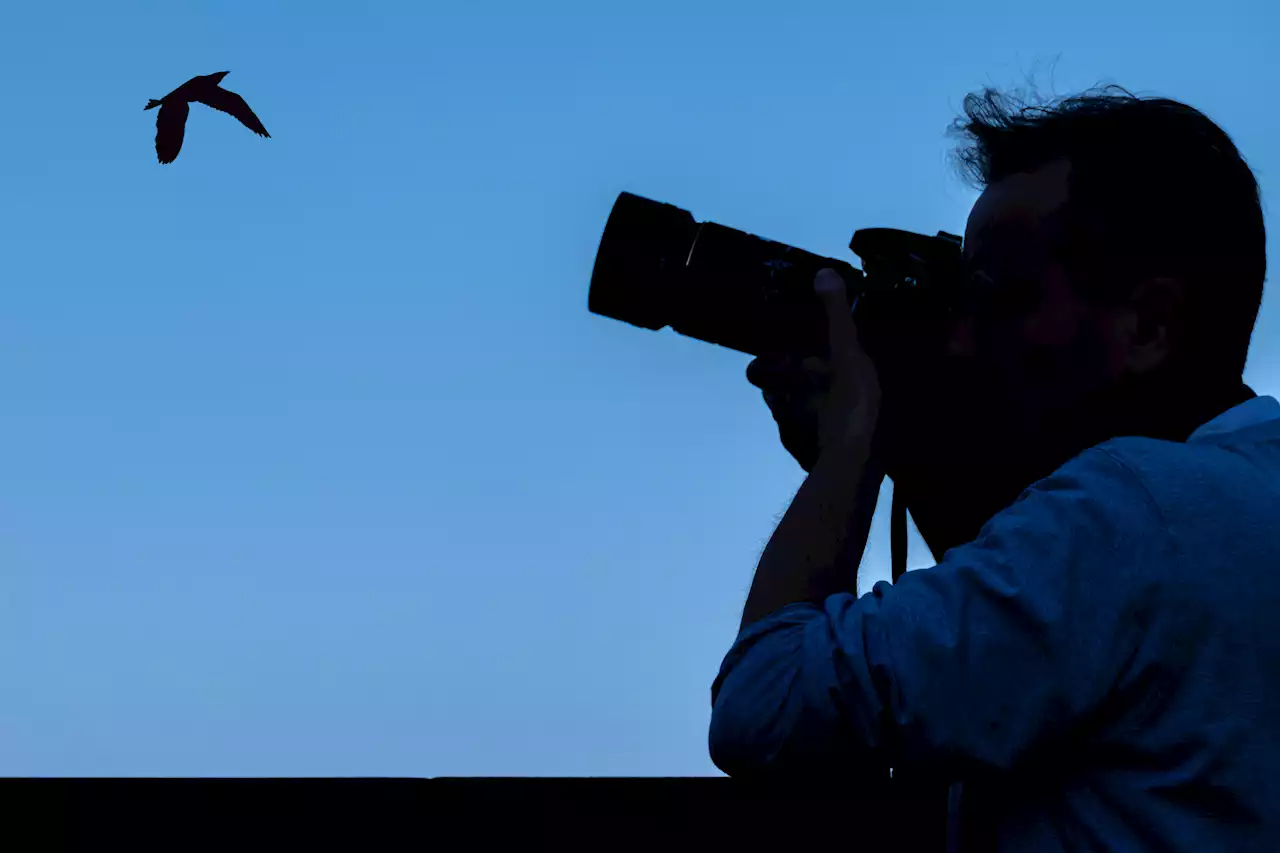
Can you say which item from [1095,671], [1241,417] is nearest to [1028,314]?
[1241,417]

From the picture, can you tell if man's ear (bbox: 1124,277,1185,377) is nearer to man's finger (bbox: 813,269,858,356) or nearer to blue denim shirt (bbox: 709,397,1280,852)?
blue denim shirt (bbox: 709,397,1280,852)

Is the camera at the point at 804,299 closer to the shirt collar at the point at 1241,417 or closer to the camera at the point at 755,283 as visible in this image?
the camera at the point at 755,283

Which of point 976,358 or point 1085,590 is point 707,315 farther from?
point 1085,590

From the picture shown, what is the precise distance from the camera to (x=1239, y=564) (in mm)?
1326

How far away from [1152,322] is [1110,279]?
0.07 meters

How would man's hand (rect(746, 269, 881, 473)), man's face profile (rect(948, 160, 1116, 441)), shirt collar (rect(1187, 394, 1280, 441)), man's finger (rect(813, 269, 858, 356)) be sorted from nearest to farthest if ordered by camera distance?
shirt collar (rect(1187, 394, 1280, 441)) → man's face profile (rect(948, 160, 1116, 441)) → man's hand (rect(746, 269, 881, 473)) → man's finger (rect(813, 269, 858, 356))

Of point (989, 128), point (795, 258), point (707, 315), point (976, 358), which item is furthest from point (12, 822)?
point (989, 128)

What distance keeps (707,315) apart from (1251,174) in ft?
2.61

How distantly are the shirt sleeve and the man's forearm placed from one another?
15cm

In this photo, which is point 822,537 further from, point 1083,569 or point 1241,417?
point 1241,417

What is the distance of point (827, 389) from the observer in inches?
72.1

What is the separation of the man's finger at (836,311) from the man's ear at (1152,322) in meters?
0.38

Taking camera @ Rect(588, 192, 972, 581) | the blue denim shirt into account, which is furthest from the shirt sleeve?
camera @ Rect(588, 192, 972, 581)

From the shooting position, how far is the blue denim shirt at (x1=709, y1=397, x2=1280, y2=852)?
1294 mm
